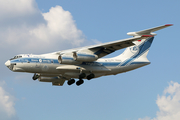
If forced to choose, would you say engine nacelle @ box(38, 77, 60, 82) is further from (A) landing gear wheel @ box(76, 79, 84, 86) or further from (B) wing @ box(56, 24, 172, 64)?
(B) wing @ box(56, 24, 172, 64)

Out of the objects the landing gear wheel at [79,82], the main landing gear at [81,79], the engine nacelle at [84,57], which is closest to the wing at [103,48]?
the engine nacelle at [84,57]

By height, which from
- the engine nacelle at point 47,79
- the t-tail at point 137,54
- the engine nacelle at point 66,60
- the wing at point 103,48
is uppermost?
the t-tail at point 137,54

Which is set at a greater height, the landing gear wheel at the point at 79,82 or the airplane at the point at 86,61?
the airplane at the point at 86,61

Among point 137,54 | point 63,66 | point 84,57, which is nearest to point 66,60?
point 63,66

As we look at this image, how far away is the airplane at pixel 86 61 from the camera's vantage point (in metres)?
18.1

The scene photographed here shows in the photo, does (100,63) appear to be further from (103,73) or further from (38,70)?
(38,70)

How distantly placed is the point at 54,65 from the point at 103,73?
134 inches

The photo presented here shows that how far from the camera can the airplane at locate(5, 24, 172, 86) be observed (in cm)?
1806

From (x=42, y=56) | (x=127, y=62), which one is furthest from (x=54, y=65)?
(x=127, y=62)

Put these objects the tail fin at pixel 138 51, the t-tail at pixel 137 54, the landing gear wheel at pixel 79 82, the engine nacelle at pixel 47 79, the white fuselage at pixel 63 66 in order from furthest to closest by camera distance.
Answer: the engine nacelle at pixel 47 79, the tail fin at pixel 138 51, the t-tail at pixel 137 54, the landing gear wheel at pixel 79 82, the white fuselage at pixel 63 66

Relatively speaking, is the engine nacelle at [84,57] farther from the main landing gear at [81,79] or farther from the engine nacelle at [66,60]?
the main landing gear at [81,79]

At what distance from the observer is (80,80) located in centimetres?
2011

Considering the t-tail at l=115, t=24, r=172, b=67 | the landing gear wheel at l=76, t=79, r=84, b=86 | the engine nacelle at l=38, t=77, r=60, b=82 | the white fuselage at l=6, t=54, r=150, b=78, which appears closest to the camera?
the white fuselage at l=6, t=54, r=150, b=78

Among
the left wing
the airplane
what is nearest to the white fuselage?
the airplane
